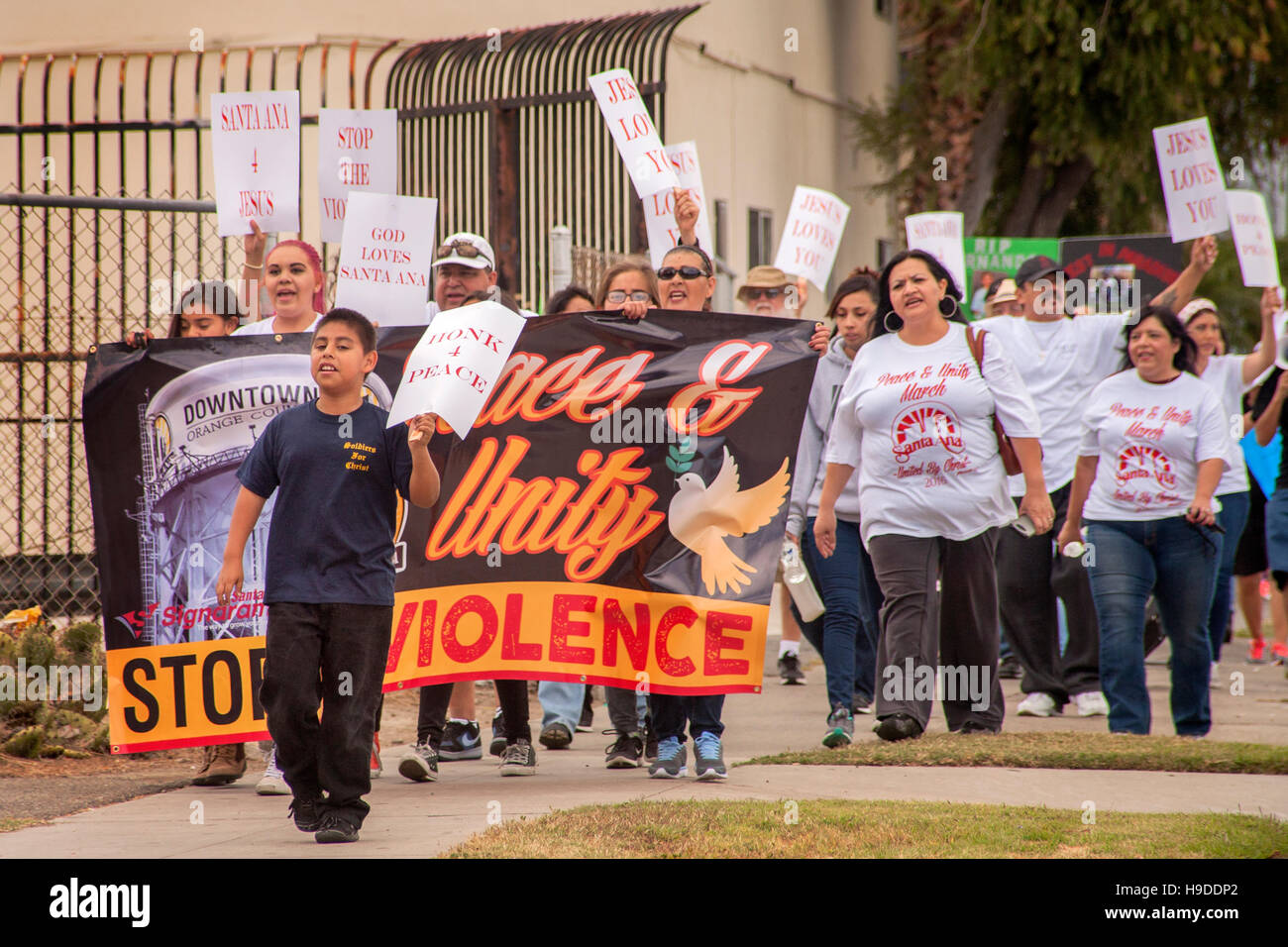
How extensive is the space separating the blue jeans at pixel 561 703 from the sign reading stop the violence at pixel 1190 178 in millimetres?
4362

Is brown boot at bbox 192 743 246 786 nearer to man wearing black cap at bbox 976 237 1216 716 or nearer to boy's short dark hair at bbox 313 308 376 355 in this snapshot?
boy's short dark hair at bbox 313 308 376 355

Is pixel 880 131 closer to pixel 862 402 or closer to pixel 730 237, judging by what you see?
pixel 730 237

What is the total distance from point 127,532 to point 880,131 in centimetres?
1631

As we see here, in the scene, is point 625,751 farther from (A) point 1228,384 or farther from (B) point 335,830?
(A) point 1228,384

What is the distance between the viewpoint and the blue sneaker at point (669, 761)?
660 centimetres

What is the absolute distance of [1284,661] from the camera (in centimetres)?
1176

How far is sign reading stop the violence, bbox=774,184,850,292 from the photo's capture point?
1022cm

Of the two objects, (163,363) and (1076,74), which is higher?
(1076,74)

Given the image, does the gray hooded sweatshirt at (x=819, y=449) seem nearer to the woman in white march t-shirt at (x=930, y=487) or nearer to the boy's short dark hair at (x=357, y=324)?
the woman in white march t-shirt at (x=930, y=487)

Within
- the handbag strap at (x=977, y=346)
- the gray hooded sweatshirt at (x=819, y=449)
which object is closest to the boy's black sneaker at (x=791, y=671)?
the gray hooded sweatshirt at (x=819, y=449)

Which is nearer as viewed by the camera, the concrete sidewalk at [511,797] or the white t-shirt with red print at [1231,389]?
the concrete sidewalk at [511,797]

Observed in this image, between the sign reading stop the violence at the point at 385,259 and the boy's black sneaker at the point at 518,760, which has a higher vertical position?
the sign reading stop the violence at the point at 385,259

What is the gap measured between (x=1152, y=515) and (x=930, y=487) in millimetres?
1217
